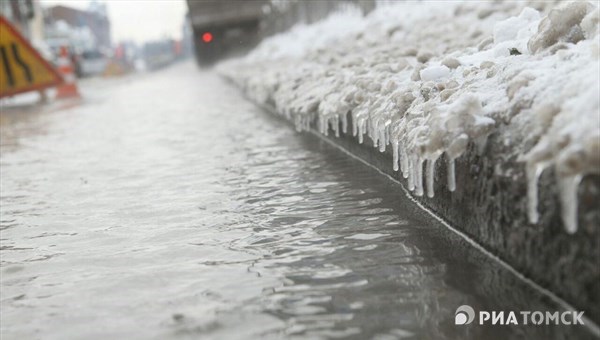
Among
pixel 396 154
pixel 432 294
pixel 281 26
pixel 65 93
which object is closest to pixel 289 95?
pixel 396 154

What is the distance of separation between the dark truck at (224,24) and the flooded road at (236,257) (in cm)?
2547

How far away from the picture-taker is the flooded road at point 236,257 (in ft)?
7.98

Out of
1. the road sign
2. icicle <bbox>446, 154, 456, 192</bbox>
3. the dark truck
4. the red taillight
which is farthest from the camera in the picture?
the red taillight

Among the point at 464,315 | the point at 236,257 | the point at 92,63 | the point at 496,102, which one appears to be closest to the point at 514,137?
the point at 496,102

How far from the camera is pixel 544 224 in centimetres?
236

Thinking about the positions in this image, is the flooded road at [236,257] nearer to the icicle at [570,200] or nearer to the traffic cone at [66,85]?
the icicle at [570,200]

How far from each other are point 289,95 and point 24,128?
4.40m

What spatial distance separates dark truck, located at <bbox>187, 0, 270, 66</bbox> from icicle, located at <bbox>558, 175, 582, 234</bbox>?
93.7ft

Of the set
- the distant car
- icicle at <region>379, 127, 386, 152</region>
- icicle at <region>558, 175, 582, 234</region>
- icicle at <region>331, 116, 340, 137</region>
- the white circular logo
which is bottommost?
the distant car

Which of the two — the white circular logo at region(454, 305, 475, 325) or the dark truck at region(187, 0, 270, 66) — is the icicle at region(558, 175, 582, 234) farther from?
the dark truck at region(187, 0, 270, 66)

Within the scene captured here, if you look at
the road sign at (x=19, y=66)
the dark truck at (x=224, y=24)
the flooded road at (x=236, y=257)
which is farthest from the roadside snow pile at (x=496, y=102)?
the dark truck at (x=224, y=24)

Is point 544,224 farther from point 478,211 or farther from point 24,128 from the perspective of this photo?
point 24,128

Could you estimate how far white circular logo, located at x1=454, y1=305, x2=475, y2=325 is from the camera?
2.35 meters

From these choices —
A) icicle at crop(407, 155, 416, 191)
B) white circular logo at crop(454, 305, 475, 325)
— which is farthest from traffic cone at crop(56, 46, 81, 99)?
white circular logo at crop(454, 305, 475, 325)
